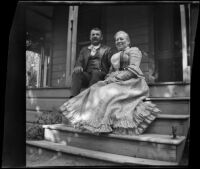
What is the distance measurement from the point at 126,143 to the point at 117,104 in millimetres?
351

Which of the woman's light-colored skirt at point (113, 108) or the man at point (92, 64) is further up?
the man at point (92, 64)

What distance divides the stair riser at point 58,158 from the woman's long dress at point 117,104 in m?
0.25

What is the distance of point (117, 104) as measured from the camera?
1823 millimetres

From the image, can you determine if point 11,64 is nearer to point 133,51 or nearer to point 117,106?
point 117,106

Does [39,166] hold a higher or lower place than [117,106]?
lower

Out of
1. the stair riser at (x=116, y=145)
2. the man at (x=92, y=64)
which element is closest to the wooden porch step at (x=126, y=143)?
the stair riser at (x=116, y=145)

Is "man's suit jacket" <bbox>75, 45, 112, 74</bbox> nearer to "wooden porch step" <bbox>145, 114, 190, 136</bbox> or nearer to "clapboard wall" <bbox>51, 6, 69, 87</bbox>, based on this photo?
"clapboard wall" <bbox>51, 6, 69, 87</bbox>

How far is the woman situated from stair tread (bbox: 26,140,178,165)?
19 centimetres

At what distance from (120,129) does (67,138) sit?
1.82 ft

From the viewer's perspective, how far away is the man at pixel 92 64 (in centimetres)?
201

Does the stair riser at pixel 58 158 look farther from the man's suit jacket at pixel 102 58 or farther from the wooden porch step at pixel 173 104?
the man's suit jacket at pixel 102 58

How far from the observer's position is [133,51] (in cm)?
201

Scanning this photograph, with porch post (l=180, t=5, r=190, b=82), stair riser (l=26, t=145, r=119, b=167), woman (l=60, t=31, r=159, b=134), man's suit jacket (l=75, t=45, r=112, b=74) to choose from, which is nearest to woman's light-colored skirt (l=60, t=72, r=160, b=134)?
woman (l=60, t=31, r=159, b=134)

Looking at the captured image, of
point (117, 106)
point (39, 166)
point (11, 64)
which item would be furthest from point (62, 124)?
point (11, 64)
